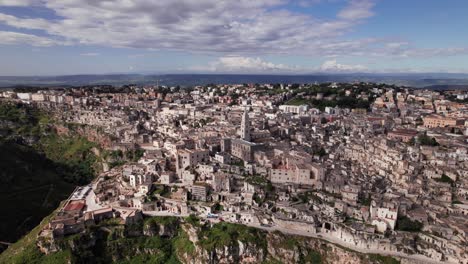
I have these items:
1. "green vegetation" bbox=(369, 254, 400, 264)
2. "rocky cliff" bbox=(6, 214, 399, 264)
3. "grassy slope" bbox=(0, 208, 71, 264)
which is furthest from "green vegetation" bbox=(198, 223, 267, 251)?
"grassy slope" bbox=(0, 208, 71, 264)

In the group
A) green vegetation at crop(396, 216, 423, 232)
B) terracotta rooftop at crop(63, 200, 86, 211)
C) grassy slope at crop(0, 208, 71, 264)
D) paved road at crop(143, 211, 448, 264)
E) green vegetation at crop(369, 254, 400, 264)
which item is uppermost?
green vegetation at crop(396, 216, 423, 232)

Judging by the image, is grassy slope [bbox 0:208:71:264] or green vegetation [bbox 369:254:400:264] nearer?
green vegetation [bbox 369:254:400:264]

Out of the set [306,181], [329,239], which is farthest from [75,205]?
[329,239]

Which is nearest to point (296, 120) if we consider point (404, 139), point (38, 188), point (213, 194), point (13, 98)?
point (404, 139)

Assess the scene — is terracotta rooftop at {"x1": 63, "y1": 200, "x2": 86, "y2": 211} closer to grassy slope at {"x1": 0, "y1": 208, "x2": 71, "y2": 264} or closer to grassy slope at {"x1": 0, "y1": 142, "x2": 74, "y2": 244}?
grassy slope at {"x1": 0, "y1": 208, "x2": 71, "y2": 264}

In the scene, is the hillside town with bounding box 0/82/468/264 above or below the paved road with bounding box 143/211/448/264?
above

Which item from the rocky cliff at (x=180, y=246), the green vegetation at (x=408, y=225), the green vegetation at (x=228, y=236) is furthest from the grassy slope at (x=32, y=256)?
the green vegetation at (x=408, y=225)

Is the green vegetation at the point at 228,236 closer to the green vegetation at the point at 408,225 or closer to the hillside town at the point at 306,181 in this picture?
the hillside town at the point at 306,181
